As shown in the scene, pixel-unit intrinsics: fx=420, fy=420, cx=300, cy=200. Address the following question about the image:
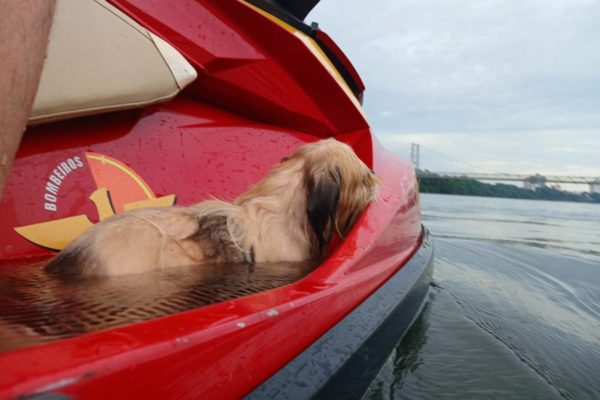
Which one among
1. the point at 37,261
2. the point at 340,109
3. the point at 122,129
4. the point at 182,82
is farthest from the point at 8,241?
the point at 340,109

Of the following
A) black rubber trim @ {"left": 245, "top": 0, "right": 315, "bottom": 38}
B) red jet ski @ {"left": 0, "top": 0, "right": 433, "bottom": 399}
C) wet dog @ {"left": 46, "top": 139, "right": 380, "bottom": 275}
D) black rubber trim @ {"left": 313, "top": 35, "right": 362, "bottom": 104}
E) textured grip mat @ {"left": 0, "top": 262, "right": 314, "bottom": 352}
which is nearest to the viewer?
red jet ski @ {"left": 0, "top": 0, "right": 433, "bottom": 399}

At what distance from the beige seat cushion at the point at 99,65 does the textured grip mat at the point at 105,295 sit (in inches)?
33.9

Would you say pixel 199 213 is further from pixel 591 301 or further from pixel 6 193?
pixel 591 301

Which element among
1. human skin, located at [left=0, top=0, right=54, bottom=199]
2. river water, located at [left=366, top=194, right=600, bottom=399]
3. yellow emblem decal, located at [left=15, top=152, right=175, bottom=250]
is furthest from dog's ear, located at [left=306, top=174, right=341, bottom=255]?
human skin, located at [left=0, top=0, right=54, bottom=199]

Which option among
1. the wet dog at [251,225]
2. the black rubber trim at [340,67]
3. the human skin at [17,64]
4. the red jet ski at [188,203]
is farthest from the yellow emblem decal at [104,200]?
the black rubber trim at [340,67]

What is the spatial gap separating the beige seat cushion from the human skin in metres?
1.11

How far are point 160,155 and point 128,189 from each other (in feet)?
1.21

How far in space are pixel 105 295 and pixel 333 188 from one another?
130 cm

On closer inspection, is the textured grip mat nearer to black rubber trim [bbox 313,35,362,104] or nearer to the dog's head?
the dog's head

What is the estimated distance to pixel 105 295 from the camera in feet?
4.46

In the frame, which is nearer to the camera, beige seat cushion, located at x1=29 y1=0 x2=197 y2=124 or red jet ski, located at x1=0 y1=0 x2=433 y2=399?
red jet ski, located at x1=0 y1=0 x2=433 y2=399

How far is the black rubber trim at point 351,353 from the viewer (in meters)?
1.20

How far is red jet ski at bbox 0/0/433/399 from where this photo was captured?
89 cm

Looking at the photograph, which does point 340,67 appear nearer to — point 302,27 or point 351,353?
point 302,27
